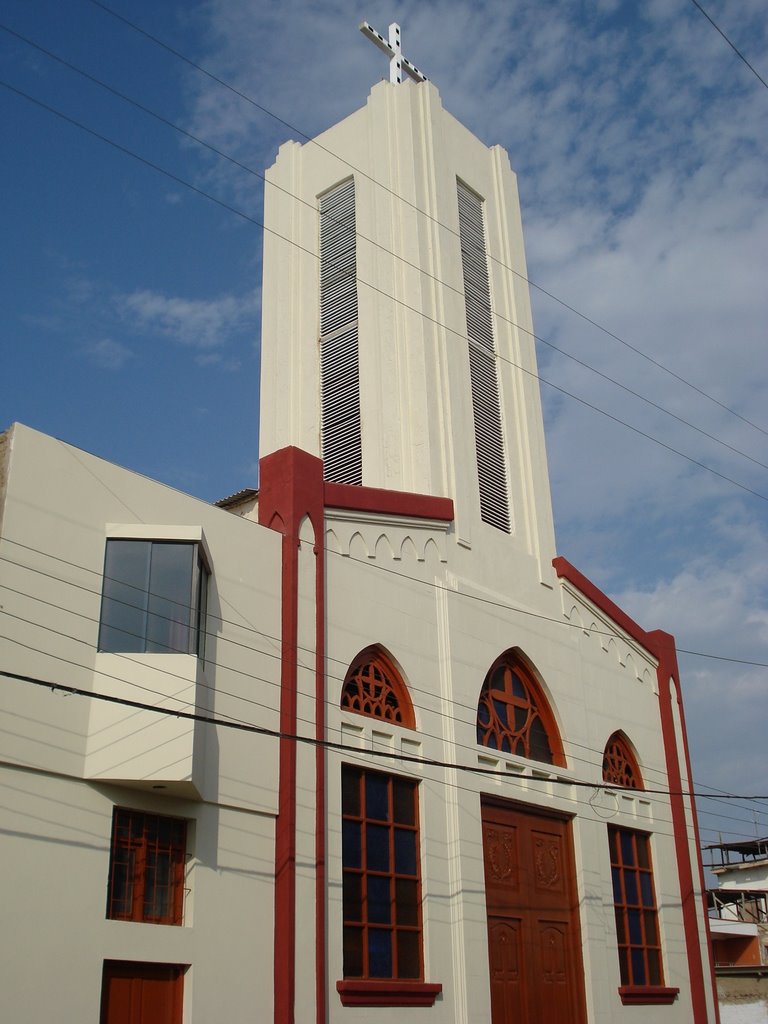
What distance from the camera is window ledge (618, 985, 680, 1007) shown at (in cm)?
1856

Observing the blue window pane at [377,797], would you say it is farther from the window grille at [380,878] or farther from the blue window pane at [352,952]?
the blue window pane at [352,952]

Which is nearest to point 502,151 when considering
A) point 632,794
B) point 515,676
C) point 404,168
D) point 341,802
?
point 404,168

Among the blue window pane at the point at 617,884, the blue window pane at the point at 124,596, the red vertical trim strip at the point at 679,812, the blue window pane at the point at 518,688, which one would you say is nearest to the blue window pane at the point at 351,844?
the blue window pane at the point at 124,596

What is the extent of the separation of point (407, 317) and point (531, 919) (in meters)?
10.7

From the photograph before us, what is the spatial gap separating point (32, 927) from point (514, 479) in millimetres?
13172

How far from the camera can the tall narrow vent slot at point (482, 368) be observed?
2120 centimetres

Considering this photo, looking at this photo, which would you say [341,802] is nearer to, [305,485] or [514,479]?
[305,485]

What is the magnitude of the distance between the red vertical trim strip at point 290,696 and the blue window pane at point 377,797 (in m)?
1.21

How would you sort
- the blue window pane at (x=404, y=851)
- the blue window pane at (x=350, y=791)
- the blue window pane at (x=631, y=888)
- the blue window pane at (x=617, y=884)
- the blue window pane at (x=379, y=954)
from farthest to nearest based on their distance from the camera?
1. the blue window pane at (x=631, y=888)
2. the blue window pane at (x=617, y=884)
3. the blue window pane at (x=404, y=851)
4. the blue window pane at (x=350, y=791)
5. the blue window pane at (x=379, y=954)

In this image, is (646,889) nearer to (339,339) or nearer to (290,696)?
(290,696)

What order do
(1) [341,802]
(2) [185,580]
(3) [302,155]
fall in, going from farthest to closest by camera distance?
(3) [302,155]
(1) [341,802]
(2) [185,580]

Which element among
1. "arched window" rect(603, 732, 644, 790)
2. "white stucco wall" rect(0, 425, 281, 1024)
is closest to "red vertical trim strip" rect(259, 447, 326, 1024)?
"white stucco wall" rect(0, 425, 281, 1024)

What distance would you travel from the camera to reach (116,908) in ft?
40.7

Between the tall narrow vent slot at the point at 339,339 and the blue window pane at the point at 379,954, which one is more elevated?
the tall narrow vent slot at the point at 339,339
